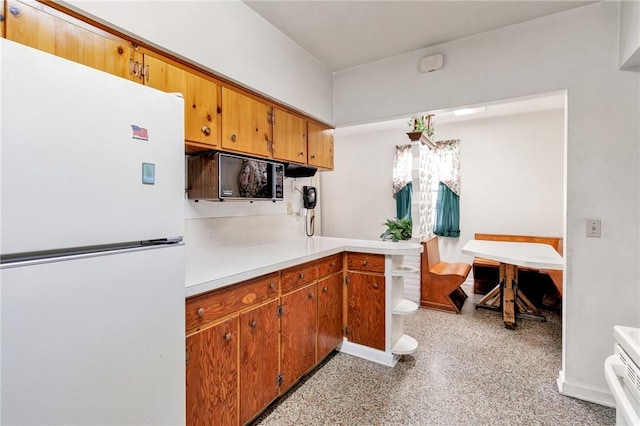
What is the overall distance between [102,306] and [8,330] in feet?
0.67

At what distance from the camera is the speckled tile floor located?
180cm

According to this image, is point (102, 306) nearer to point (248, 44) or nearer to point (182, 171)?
point (182, 171)

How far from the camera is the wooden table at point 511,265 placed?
2692 millimetres

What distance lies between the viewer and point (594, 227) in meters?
1.96

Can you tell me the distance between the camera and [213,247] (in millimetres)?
2203

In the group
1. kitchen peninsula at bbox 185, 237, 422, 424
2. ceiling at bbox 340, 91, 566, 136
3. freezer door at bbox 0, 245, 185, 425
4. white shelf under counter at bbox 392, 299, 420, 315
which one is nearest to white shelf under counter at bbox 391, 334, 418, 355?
kitchen peninsula at bbox 185, 237, 422, 424

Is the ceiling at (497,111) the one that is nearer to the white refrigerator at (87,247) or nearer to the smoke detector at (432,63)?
the smoke detector at (432,63)

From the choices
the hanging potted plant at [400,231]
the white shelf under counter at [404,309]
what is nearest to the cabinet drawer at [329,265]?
the white shelf under counter at [404,309]

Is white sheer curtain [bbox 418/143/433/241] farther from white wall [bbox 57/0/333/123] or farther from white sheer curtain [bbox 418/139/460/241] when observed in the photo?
white wall [bbox 57/0/333/123]

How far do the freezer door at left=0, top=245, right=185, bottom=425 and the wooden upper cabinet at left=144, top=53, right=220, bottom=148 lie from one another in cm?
A: 83

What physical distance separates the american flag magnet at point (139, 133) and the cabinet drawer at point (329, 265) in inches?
59.5

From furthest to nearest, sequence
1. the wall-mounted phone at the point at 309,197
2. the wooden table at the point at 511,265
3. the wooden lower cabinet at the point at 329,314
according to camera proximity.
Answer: the wall-mounted phone at the point at 309,197
the wooden table at the point at 511,265
the wooden lower cabinet at the point at 329,314

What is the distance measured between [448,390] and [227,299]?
5.47 ft

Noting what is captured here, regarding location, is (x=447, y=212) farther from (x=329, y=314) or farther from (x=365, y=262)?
(x=329, y=314)
